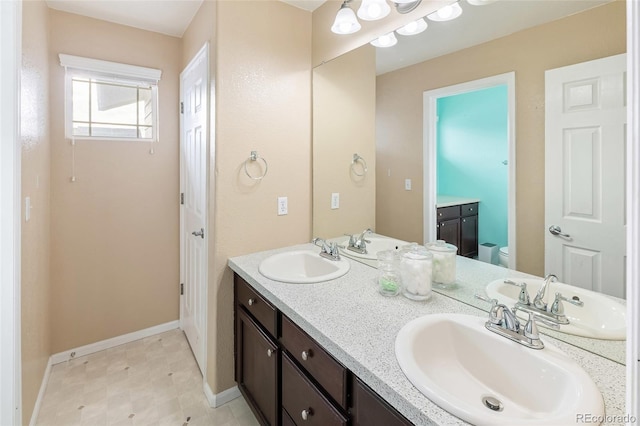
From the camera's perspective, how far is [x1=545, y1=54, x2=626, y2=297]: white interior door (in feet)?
2.88

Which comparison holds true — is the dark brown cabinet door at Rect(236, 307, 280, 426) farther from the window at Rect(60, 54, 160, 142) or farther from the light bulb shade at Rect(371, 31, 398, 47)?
the window at Rect(60, 54, 160, 142)

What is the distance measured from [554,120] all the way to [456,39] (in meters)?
0.53

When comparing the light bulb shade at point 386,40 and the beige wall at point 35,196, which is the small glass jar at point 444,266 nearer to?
the light bulb shade at point 386,40

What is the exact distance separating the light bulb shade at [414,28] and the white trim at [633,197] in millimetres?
1164

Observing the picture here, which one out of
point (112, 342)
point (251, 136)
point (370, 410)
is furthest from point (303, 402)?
point (112, 342)

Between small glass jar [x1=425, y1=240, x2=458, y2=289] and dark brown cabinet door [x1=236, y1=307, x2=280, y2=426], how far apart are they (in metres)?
0.75

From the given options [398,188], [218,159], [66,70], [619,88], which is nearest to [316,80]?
[218,159]

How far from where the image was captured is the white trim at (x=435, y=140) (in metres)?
1.14

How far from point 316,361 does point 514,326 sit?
631 millimetres

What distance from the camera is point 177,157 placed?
8.54ft

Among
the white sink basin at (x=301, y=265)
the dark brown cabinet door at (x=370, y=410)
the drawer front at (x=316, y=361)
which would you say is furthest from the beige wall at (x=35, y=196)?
the dark brown cabinet door at (x=370, y=410)

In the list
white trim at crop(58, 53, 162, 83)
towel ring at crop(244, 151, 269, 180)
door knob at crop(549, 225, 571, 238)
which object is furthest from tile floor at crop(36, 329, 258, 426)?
white trim at crop(58, 53, 162, 83)

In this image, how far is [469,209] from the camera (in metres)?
1.30

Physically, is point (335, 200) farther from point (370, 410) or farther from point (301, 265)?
point (370, 410)
